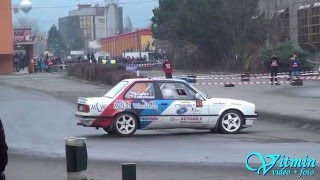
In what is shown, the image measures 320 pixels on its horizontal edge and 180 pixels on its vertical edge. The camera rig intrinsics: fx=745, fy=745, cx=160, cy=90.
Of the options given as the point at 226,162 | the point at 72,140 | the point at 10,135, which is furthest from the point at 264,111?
the point at 72,140

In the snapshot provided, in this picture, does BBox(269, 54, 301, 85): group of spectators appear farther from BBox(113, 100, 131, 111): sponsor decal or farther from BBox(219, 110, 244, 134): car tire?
BBox(113, 100, 131, 111): sponsor decal

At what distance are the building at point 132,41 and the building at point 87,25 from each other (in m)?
14.5

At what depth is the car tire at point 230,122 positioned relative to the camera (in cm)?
1752

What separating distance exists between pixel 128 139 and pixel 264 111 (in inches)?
286

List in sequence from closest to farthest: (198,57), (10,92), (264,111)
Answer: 1. (264,111)
2. (10,92)
3. (198,57)

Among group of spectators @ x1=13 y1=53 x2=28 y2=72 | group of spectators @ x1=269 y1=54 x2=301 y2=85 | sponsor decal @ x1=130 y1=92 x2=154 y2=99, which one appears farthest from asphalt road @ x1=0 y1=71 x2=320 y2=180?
group of spectators @ x1=13 y1=53 x2=28 y2=72

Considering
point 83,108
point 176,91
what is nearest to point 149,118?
point 176,91

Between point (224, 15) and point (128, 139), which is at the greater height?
point (224, 15)

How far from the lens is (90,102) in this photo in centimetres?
1692

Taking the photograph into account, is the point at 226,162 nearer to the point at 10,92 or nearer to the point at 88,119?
the point at 88,119

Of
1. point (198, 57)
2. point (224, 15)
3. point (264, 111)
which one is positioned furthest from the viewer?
point (198, 57)

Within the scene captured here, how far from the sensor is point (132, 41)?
118125mm

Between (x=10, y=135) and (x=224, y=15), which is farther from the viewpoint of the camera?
(x=224, y=15)

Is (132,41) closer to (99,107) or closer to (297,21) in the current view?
(297,21)
